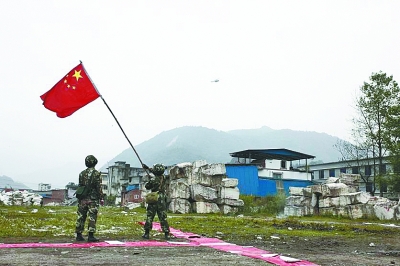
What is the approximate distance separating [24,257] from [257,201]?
26.2 meters

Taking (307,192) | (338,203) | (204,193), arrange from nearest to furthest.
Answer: (338,203) → (307,192) → (204,193)

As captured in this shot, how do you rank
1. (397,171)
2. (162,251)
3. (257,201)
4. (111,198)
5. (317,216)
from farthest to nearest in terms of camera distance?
1. (111,198)
2. (397,171)
3. (257,201)
4. (317,216)
5. (162,251)

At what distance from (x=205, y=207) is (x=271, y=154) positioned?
73.5ft

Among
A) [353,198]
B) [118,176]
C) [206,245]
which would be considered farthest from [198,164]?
[118,176]

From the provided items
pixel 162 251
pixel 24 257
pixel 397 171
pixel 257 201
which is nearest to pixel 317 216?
pixel 257 201

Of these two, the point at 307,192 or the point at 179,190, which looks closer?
the point at 307,192

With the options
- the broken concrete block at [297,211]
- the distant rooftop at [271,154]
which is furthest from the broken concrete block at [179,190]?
the distant rooftop at [271,154]

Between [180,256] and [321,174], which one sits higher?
[321,174]

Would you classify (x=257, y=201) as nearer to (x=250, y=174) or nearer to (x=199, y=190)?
(x=199, y=190)

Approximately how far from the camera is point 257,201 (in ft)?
106

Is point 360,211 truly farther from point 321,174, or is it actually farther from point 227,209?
point 321,174

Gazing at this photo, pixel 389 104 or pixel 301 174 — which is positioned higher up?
pixel 389 104

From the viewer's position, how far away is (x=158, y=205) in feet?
38.0

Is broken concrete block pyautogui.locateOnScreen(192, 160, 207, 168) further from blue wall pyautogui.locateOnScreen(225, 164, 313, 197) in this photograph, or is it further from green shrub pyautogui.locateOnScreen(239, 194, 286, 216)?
blue wall pyautogui.locateOnScreen(225, 164, 313, 197)
